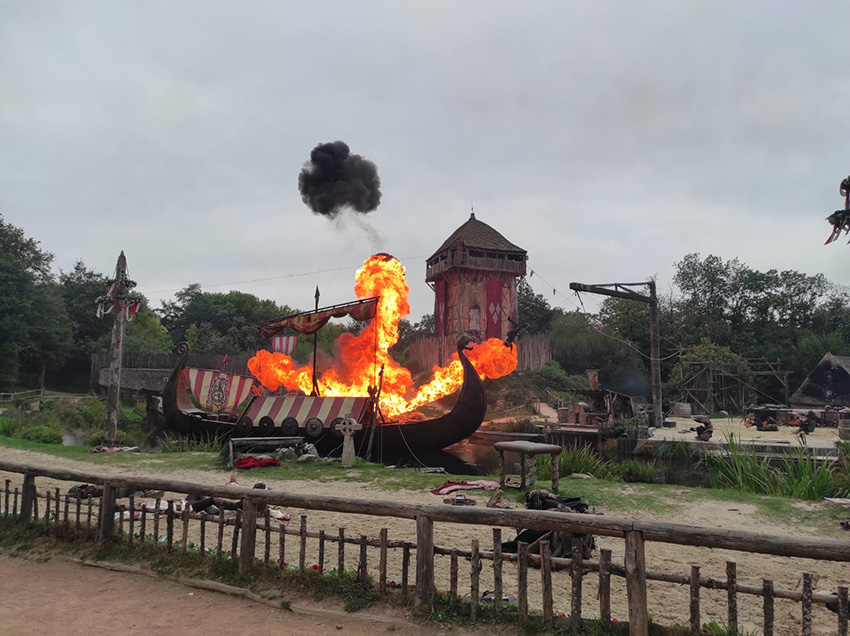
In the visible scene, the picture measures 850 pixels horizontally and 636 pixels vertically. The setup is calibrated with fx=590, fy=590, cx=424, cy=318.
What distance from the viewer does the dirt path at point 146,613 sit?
4355 mm

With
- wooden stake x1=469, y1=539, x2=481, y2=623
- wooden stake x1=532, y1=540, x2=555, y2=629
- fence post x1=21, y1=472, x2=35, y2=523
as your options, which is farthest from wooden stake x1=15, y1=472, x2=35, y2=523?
wooden stake x1=532, y1=540, x2=555, y2=629

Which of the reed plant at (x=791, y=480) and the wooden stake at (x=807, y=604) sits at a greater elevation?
the wooden stake at (x=807, y=604)

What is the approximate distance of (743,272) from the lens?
1737 inches

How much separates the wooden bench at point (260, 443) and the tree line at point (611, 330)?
19.7 meters

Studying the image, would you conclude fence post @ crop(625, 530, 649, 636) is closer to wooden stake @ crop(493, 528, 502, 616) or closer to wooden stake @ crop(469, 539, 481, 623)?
wooden stake @ crop(493, 528, 502, 616)

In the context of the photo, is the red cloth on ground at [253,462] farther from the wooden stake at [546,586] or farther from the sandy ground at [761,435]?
the sandy ground at [761,435]

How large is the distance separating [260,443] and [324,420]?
1993 millimetres

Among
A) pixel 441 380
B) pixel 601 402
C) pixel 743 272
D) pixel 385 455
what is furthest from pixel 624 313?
pixel 385 455

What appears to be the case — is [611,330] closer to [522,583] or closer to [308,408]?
Answer: [308,408]

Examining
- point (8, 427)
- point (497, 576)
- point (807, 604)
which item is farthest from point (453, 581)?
point (8, 427)

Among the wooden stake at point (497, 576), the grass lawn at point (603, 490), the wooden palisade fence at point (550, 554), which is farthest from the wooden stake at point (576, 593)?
the grass lawn at point (603, 490)

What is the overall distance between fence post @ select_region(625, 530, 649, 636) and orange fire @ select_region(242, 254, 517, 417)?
13648 mm

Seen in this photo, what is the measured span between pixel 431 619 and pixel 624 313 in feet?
128

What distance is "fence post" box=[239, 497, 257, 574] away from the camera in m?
5.27
